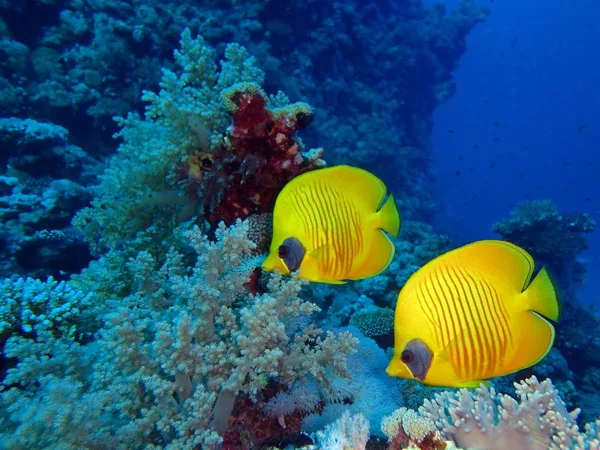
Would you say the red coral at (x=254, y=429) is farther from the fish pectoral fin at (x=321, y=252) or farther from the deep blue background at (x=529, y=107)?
the deep blue background at (x=529, y=107)

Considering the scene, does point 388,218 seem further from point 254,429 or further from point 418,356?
point 254,429

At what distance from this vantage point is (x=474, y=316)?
1.44 m

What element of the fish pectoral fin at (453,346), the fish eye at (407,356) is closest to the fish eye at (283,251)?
the fish eye at (407,356)

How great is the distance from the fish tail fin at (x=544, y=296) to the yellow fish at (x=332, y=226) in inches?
26.7

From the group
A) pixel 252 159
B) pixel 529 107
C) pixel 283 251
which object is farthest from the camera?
pixel 529 107

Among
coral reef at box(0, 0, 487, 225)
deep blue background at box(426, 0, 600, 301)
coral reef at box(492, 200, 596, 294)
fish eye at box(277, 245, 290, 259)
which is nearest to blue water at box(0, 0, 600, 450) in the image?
fish eye at box(277, 245, 290, 259)

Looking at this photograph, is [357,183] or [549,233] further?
[549,233]

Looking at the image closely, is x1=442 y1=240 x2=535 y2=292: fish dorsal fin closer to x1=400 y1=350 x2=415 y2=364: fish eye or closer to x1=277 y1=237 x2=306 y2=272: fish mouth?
x1=400 y1=350 x2=415 y2=364: fish eye

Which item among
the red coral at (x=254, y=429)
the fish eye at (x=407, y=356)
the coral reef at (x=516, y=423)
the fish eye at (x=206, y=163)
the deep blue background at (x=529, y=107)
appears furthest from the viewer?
the deep blue background at (x=529, y=107)

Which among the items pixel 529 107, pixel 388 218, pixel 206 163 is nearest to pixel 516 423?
pixel 388 218

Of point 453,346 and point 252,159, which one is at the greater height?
point 252,159

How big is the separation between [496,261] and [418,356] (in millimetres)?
478

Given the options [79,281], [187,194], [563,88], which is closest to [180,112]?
Answer: [187,194]

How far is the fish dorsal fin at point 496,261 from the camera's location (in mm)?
1460
